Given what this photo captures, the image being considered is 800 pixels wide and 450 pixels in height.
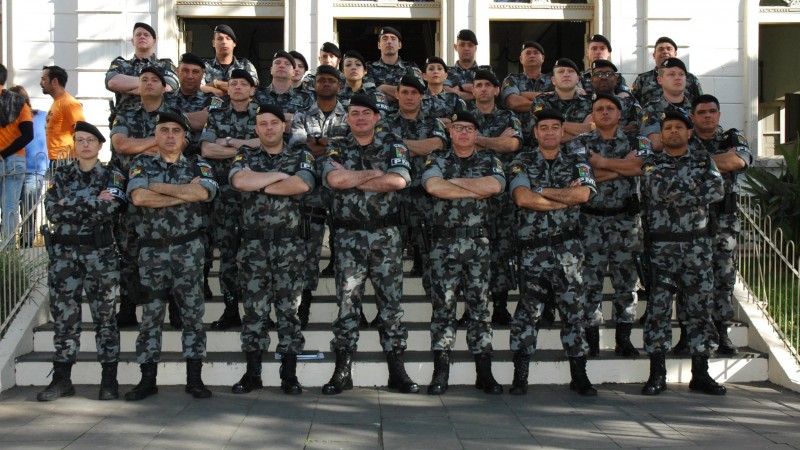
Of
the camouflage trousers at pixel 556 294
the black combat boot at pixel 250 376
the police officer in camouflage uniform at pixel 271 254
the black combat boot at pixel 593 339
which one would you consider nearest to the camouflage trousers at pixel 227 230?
the police officer in camouflage uniform at pixel 271 254

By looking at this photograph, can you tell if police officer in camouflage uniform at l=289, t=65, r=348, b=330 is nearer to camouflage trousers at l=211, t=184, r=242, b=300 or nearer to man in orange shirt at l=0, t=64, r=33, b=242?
camouflage trousers at l=211, t=184, r=242, b=300

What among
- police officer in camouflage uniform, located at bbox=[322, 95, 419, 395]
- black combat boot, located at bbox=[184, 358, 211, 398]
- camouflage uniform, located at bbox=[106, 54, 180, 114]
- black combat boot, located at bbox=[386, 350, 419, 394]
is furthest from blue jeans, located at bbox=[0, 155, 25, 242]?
black combat boot, located at bbox=[386, 350, 419, 394]

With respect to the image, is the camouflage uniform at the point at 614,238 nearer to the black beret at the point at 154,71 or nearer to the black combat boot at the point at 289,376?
the black combat boot at the point at 289,376

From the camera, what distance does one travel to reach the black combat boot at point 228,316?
6.90 m

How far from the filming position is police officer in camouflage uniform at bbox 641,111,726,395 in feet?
20.5

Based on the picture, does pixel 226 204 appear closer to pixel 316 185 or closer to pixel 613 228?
pixel 316 185

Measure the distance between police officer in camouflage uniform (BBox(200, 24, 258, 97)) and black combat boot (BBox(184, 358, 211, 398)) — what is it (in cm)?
311

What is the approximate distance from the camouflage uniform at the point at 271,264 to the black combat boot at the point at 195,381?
399 mm

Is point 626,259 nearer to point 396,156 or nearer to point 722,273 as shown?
point 722,273

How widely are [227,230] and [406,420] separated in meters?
2.54

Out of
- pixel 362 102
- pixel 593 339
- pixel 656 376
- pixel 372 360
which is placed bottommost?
pixel 656 376

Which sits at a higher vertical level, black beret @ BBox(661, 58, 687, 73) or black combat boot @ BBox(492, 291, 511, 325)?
black beret @ BBox(661, 58, 687, 73)

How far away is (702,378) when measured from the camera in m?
6.32

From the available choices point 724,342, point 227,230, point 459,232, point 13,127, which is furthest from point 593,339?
point 13,127
